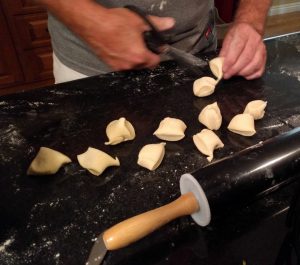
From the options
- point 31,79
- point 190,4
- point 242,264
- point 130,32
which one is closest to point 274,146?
point 242,264

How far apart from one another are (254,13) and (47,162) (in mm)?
824

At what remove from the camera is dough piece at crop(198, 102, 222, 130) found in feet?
2.47

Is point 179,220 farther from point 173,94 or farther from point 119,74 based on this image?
point 119,74

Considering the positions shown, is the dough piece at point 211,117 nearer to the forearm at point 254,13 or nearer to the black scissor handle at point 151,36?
the black scissor handle at point 151,36

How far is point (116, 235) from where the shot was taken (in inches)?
17.6

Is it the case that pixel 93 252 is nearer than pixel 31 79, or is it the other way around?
pixel 93 252

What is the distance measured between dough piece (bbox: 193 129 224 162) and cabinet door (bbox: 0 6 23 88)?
145 centimetres

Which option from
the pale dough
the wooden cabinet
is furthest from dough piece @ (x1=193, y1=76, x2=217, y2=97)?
the wooden cabinet

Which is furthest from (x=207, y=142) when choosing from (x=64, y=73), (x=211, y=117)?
(x=64, y=73)

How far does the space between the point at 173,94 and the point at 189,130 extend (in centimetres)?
15

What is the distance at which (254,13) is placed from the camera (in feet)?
3.46

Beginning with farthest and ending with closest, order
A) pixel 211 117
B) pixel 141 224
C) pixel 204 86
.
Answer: pixel 204 86 → pixel 211 117 → pixel 141 224

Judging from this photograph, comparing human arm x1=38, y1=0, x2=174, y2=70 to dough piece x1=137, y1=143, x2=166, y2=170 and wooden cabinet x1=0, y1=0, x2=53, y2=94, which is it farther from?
wooden cabinet x1=0, y1=0, x2=53, y2=94

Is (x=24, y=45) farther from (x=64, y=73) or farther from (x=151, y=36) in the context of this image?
(x=151, y=36)
